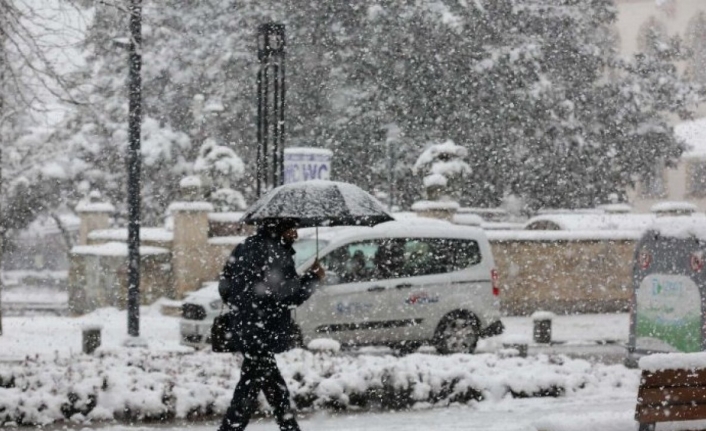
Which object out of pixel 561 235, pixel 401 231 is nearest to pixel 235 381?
pixel 401 231

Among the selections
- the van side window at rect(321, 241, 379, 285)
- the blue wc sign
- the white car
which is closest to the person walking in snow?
the white car

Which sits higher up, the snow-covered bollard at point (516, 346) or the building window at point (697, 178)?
the building window at point (697, 178)

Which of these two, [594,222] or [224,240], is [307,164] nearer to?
[224,240]

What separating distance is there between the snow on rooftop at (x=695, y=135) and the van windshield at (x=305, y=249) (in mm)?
35369

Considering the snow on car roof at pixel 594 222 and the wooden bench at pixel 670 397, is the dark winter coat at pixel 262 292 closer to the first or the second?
the wooden bench at pixel 670 397

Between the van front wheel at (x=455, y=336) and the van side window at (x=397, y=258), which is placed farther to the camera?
the van front wheel at (x=455, y=336)

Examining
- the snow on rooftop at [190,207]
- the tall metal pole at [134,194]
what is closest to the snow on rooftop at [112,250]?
the snow on rooftop at [190,207]

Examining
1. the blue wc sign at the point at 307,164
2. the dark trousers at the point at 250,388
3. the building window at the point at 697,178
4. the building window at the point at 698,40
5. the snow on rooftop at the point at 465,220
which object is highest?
the building window at the point at 698,40

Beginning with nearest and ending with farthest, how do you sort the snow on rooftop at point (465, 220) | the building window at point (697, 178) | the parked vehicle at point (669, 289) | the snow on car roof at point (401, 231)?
the parked vehicle at point (669, 289) < the snow on car roof at point (401, 231) < the snow on rooftop at point (465, 220) < the building window at point (697, 178)

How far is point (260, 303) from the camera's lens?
773 cm

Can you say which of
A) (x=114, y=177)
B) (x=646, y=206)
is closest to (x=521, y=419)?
(x=114, y=177)

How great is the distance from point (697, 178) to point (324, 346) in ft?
134

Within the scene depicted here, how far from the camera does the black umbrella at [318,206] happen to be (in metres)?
8.52

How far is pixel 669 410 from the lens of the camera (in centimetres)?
653
